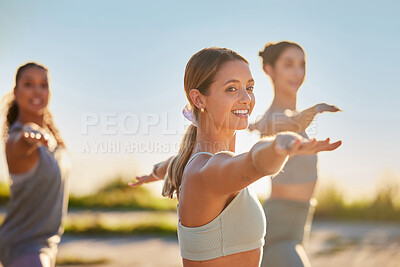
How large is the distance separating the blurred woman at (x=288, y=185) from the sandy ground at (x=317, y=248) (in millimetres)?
3840

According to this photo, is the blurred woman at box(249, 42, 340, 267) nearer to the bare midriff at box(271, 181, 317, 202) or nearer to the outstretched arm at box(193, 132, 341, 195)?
the bare midriff at box(271, 181, 317, 202)

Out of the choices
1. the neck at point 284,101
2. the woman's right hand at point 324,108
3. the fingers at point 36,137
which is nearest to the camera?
the woman's right hand at point 324,108

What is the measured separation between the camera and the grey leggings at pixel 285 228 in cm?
356

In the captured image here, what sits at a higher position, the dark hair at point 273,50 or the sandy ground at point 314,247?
the dark hair at point 273,50

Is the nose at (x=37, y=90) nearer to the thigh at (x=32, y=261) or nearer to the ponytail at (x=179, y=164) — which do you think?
the thigh at (x=32, y=261)

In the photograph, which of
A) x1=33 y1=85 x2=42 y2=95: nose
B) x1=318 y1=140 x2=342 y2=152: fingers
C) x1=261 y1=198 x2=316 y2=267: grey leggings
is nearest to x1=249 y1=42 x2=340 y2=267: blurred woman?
x1=261 y1=198 x2=316 y2=267: grey leggings

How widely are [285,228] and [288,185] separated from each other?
343 mm

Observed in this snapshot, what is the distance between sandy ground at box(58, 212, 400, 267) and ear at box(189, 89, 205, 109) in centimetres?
530

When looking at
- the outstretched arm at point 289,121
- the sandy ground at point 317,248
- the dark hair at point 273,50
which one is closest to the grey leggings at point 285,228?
the outstretched arm at point 289,121

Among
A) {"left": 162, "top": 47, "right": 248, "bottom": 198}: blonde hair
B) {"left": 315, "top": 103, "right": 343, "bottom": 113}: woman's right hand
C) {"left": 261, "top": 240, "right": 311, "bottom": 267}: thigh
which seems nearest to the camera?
{"left": 162, "top": 47, "right": 248, "bottom": 198}: blonde hair

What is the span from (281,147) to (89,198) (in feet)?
34.9

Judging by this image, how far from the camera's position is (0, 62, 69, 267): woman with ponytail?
358cm

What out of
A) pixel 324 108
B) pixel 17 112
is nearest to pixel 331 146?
pixel 324 108

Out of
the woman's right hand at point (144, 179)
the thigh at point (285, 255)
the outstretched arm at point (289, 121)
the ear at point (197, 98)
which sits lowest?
the thigh at point (285, 255)
